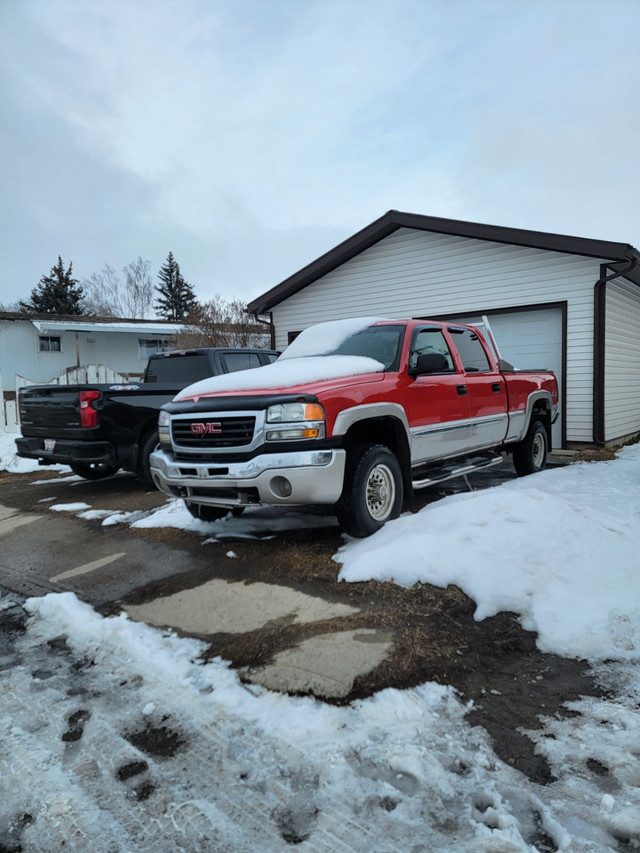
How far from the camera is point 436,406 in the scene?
528cm

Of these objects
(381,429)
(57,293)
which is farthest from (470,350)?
(57,293)

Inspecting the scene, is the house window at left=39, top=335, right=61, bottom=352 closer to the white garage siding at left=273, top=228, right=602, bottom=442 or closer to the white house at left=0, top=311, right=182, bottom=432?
the white house at left=0, top=311, right=182, bottom=432

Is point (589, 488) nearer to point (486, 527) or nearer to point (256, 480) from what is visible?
point (486, 527)

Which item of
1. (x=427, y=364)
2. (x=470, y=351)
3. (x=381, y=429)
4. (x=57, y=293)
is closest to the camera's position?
(x=381, y=429)

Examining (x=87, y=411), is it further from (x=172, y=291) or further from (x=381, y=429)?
(x=172, y=291)

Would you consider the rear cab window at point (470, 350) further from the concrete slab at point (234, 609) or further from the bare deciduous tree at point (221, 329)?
the bare deciduous tree at point (221, 329)

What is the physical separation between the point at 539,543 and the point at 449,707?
6.05 feet

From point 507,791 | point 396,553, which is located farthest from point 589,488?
point 507,791

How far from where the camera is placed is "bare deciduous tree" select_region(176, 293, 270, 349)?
20859 mm

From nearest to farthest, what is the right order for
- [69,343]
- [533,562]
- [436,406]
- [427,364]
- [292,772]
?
[292,772] → [533,562] → [427,364] → [436,406] → [69,343]

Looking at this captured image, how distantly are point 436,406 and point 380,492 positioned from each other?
46.9 inches

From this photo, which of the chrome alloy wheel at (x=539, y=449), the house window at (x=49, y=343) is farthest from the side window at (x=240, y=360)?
the house window at (x=49, y=343)

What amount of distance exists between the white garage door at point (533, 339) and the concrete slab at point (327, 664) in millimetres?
8160

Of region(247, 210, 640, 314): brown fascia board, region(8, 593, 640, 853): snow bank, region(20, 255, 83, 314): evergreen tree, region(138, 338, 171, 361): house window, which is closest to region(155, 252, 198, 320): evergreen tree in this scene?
region(20, 255, 83, 314): evergreen tree
